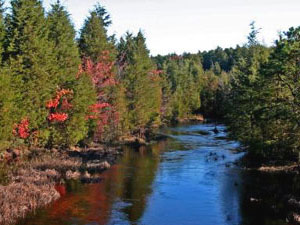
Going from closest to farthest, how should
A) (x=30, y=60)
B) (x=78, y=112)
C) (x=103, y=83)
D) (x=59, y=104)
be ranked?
(x=30, y=60), (x=59, y=104), (x=78, y=112), (x=103, y=83)

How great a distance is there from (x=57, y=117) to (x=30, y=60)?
713cm

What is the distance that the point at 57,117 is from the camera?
150 ft

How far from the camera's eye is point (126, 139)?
213ft

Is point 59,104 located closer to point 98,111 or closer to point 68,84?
point 68,84

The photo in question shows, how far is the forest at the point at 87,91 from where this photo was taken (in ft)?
115

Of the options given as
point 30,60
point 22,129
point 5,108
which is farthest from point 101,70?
point 5,108

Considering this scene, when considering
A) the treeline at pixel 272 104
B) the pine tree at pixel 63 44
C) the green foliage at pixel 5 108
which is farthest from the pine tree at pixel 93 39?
the green foliage at pixel 5 108

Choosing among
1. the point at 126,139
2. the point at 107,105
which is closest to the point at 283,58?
the point at 107,105

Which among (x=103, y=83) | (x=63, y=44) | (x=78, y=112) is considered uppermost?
(x=63, y=44)

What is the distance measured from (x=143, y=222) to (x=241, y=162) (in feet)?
76.3

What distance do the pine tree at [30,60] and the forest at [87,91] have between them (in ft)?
0.32

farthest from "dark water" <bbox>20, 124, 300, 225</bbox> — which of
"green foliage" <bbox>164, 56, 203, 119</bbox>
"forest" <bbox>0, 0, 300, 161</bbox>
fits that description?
"green foliage" <bbox>164, 56, 203, 119</bbox>

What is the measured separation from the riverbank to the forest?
8.27ft

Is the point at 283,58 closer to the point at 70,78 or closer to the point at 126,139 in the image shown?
the point at 70,78
